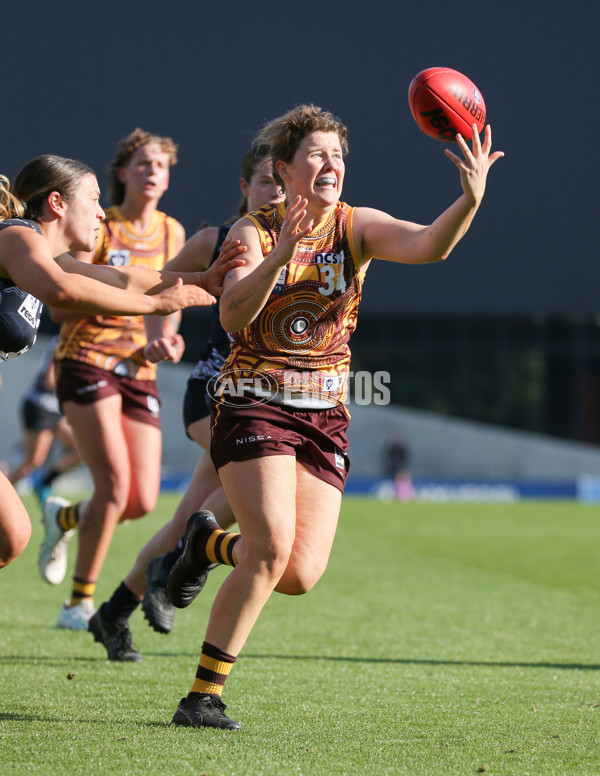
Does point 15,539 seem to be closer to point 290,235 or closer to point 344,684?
point 290,235

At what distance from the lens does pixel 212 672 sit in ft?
12.5

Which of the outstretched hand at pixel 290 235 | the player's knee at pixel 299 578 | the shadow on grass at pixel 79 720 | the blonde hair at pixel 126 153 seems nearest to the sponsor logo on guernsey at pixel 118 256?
the blonde hair at pixel 126 153

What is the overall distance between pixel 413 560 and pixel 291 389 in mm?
7297

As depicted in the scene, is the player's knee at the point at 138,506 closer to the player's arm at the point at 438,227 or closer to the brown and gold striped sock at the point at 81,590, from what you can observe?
the brown and gold striped sock at the point at 81,590

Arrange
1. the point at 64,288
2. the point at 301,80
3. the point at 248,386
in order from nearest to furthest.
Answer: the point at 64,288
the point at 248,386
the point at 301,80

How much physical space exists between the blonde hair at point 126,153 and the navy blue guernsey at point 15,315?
2453 millimetres

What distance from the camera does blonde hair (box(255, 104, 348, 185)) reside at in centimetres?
415

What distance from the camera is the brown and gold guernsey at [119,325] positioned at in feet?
19.9

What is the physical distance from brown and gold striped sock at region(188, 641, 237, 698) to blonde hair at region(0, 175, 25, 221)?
1.78 m

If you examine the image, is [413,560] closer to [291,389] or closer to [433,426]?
[291,389]

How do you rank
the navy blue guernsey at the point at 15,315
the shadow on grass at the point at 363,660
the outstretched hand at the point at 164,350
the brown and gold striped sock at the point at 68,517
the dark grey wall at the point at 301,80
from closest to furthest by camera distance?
the navy blue guernsey at the point at 15,315 < the outstretched hand at the point at 164,350 < the shadow on grass at the point at 363,660 < the brown and gold striped sock at the point at 68,517 < the dark grey wall at the point at 301,80

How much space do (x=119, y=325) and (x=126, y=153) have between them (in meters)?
1.06

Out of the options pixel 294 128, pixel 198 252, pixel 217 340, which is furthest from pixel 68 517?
pixel 294 128

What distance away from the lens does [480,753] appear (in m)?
3.54
